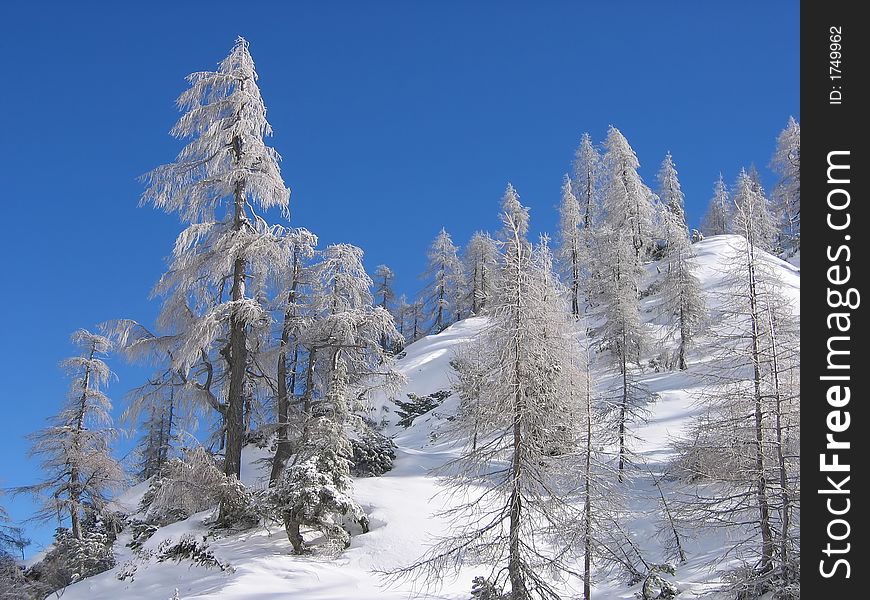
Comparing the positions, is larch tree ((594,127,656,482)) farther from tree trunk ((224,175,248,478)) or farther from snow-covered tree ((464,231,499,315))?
tree trunk ((224,175,248,478))

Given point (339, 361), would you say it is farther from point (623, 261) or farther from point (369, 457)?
point (623, 261)

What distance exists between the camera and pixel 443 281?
7112cm

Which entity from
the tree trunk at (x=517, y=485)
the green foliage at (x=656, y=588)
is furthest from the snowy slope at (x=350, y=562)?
the tree trunk at (x=517, y=485)

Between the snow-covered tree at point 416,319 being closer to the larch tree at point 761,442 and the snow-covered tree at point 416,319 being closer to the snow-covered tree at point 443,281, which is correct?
the snow-covered tree at point 443,281

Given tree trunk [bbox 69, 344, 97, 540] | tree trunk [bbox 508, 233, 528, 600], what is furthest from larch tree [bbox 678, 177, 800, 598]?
tree trunk [bbox 69, 344, 97, 540]

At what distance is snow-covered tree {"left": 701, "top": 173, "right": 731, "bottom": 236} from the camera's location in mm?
78312

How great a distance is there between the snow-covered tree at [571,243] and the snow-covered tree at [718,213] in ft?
82.8

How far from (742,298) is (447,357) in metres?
35.9

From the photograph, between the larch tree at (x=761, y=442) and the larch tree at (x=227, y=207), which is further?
the larch tree at (x=227, y=207)

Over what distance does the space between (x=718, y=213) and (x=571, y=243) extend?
3733cm

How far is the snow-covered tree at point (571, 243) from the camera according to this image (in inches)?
2186

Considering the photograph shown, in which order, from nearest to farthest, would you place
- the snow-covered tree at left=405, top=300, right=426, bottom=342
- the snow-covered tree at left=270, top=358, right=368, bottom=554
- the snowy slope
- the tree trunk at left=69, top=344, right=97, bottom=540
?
1. the snowy slope
2. the snow-covered tree at left=270, top=358, right=368, bottom=554
3. the tree trunk at left=69, top=344, right=97, bottom=540
4. the snow-covered tree at left=405, top=300, right=426, bottom=342
